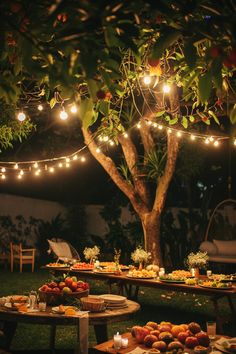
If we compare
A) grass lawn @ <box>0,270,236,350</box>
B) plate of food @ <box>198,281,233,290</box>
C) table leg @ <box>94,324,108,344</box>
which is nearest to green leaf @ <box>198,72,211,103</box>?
grass lawn @ <box>0,270,236,350</box>

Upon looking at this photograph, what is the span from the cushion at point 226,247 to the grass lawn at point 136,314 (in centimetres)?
205

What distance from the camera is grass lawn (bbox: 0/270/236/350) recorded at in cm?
580

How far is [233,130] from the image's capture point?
6.68 feet

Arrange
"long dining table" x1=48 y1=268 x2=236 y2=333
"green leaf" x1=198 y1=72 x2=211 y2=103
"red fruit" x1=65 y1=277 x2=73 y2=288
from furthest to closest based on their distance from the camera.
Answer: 1. "long dining table" x1=48 y1=268 x2=236 y2=333
2. "red fruit" x1=65 y1=277 x2=73 y2=288
3. "green leaf" x1=198 y1=72 x2=211 y2=103

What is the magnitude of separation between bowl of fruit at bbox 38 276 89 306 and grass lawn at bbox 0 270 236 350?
1.08 feet

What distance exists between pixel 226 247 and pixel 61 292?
705 centimetres

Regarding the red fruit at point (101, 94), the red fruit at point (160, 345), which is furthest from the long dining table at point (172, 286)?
the red fruit at point (101, 94)

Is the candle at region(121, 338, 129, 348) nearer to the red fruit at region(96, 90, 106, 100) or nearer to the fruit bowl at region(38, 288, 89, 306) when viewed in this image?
the fruit bowl at region(38, 288, 89, 306)

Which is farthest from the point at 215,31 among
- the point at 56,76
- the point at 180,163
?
the point at 180,163

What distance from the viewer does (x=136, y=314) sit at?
7.37m

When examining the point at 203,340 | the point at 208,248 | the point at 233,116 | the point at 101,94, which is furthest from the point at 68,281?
the point at 208,248

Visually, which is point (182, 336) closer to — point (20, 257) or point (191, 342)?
point (191, 342)

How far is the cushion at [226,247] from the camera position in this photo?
10.9 meters

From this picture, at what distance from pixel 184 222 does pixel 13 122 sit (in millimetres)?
6279
